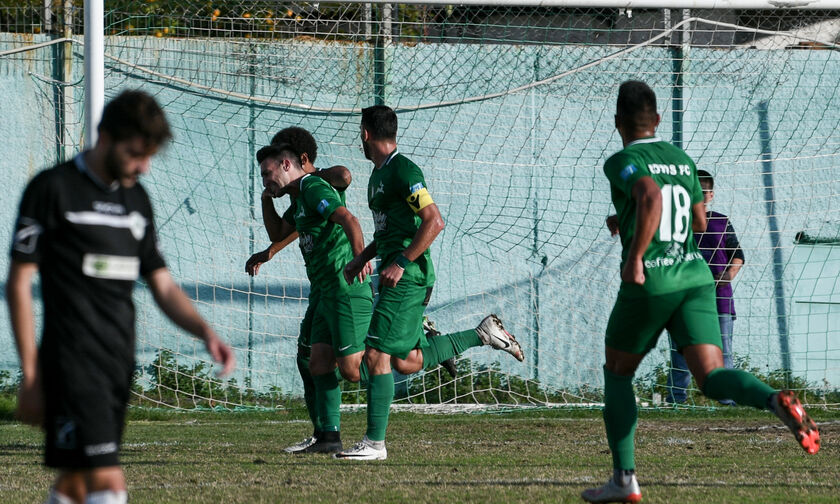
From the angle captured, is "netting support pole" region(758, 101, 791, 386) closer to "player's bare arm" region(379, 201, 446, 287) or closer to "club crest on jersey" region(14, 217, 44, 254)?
→ "player's bare arm" region(379, 201, 446, 287)

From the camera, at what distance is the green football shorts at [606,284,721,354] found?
484 centimetres

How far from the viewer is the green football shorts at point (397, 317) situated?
22.4 ft

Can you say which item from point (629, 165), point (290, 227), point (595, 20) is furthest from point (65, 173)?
point (595, 20)

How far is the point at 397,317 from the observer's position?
6852 millimetres

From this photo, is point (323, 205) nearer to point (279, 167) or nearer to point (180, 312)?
point (279, 167)

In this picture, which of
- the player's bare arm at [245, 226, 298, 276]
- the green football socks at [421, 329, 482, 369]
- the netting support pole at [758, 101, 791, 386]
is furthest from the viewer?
the netting support pole at [758, 101, 791, 386]

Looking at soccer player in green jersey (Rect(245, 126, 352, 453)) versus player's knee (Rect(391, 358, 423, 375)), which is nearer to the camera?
soccer player in green jersey (Rect(245, 126, 352, 453))

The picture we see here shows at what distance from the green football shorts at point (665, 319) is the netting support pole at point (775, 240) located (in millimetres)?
7558

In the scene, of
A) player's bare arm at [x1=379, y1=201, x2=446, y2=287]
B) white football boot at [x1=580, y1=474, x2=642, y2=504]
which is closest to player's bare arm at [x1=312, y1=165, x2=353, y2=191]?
player's bare arm at [x1=379, y1=201, x2=446, y2=287]

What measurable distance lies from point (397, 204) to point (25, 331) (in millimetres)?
3956

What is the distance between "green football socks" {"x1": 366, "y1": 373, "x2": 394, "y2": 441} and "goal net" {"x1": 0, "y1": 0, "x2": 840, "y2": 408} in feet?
15.2

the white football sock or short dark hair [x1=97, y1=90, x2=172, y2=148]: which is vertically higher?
short dark hair [x1=97, y1=90, x2=172, y2=148]

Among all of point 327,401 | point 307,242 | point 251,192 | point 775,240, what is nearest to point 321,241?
point 307,242

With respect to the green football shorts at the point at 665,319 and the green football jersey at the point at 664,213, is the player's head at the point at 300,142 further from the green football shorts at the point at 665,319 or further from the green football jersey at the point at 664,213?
the green football shorts at the point at 665,319
